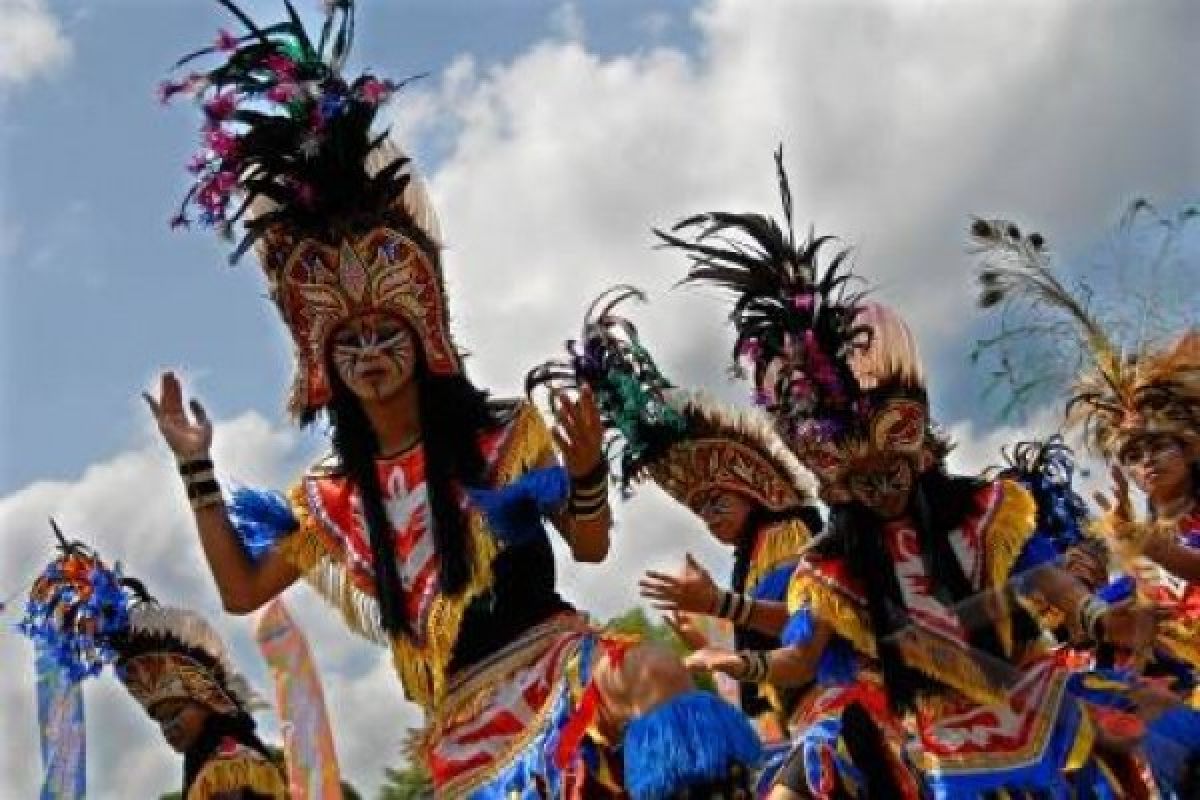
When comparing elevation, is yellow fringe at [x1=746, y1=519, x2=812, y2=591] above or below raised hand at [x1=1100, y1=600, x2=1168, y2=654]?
above

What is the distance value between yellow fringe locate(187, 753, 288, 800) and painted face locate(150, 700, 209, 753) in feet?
0.73

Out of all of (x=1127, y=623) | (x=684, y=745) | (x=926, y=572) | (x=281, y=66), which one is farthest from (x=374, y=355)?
(x=1127, y=623)

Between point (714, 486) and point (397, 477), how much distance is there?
143 inches

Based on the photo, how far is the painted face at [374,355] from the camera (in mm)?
5188

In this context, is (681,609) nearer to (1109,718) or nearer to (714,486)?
(1109,718)

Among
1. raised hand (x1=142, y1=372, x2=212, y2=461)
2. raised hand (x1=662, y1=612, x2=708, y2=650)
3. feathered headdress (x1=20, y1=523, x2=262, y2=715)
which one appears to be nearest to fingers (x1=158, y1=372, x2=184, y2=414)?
raised hand (x1=142, y1=372, x2=212, y2=461)

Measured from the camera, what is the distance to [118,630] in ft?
27.5

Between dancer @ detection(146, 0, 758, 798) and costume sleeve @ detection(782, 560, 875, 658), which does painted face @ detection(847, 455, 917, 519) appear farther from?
dancer @ detection(146, 0, 758, 798)

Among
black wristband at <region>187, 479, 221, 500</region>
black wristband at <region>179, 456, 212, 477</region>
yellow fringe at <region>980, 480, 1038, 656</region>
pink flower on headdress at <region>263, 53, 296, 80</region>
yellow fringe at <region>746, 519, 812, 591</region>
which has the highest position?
pink flower on headdress at <region>263, 53, 296, 80</region>

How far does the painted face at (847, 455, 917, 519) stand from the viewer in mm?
6035

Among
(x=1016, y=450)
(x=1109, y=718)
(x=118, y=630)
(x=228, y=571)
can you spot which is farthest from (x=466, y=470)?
(x=1016, y=450)

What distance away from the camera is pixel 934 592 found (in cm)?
598

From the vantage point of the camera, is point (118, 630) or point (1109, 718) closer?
point (1109, 718)

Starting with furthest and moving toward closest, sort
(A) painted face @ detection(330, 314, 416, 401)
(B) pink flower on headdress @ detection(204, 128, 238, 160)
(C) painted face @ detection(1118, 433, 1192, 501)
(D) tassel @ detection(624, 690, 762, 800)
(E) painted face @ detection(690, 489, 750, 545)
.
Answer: (E) painted face @ detection(690, 489, 750, 545), (C) painted face @ detection(1118, 433, 1192, 501), (B) pink flower on headdress @ detection(204, 128, 238, 160), (A) painted face @ detection(330, 314, 416, 401), (D) tassel @ detection(624, 690, 762, 800)
